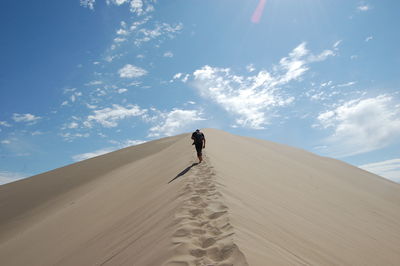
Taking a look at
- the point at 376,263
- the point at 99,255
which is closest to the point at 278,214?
the point at 376,263

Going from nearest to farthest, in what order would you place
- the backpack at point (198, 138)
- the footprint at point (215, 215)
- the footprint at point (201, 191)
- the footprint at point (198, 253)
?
the footprint at point (198, 253)
the footprint at point (215, 215)
the footprint at point (201, 191)
the backpack at point (198, 138)

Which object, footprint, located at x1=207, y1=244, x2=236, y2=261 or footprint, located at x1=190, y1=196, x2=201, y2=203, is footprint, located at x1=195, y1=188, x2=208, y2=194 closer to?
footprint, located at x1=190, y1=196, x2=201, y2=203

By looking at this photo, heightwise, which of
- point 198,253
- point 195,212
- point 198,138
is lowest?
point 198,253

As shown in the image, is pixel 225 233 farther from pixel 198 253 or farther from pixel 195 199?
pixel 195 199

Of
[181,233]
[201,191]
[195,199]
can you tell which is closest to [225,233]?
[181,233]

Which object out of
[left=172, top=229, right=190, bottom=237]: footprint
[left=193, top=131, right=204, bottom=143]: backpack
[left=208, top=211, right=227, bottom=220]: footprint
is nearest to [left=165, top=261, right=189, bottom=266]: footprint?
[left=172, top=229, right=190, bottom=237]: footprint

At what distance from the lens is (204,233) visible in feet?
9.76

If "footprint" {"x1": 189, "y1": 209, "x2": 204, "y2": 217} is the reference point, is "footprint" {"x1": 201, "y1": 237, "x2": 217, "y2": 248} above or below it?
below

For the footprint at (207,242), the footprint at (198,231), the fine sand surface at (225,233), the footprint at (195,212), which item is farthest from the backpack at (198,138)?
the footprint at (207,242)

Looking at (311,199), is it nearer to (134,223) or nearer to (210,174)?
(210,174)

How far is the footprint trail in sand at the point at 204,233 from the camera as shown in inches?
92.9

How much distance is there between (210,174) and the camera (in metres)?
5.89

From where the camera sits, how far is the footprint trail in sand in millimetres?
2359

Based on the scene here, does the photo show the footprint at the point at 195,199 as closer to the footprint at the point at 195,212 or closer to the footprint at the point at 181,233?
the footprint at the point at 195,212
